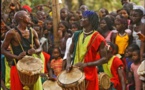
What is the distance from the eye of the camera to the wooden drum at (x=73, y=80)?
23.6 ft

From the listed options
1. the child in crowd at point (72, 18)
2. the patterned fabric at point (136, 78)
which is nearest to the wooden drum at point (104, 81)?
the patterned fabric at point (136, 78)

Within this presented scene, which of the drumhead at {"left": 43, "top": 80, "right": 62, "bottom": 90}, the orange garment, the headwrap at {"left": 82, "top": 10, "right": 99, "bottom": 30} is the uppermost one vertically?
the headwrap at {"left": 82, "top": 10, "right": 99, "bottom": 30}

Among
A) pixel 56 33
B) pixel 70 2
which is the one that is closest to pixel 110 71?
pixel 56 33

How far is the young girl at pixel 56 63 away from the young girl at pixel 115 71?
54.4 inches

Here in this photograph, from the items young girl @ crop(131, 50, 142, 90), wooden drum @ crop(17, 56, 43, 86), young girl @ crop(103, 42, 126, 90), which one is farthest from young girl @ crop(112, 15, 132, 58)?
wooden drum @ crop(17, 56, 43, 86)

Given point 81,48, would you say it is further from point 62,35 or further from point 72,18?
point 72,18

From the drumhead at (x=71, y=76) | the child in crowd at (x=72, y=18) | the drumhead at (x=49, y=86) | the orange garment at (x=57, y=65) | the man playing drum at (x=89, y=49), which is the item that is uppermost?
the man playing drum at (x=89, y=49)

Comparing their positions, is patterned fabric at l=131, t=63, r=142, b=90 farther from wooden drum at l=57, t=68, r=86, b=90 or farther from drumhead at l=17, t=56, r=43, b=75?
drumhead at l=17, t=56, r=43, b=75

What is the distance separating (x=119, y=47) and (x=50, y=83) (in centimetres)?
168

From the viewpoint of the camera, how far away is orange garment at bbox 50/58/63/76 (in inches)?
408

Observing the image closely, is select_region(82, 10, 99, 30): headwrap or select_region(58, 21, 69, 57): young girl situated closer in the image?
select_region(82, 10, 99, 30): headwrap

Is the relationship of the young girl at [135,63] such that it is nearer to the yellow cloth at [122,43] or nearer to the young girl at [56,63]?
the yellow cloth at [122,43]

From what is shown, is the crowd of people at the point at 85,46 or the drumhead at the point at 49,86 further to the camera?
the drumhead at the point at 49,86

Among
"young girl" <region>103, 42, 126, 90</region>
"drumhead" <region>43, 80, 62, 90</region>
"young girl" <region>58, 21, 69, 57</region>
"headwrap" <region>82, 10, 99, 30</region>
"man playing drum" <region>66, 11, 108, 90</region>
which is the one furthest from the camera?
"young girl" <region>58, 21, 69, 57</region>
